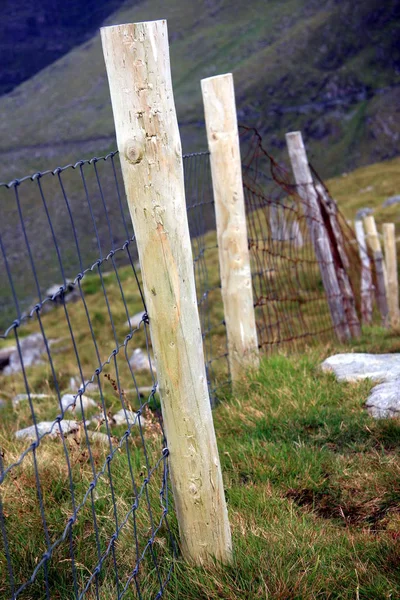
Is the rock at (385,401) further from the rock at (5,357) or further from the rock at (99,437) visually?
the rock at (5,357)

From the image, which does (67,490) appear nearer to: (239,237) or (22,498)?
(22,498)

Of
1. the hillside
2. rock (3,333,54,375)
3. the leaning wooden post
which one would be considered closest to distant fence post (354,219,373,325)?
the leaning wooden post

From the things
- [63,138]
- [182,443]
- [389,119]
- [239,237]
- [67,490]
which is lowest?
[67,490]

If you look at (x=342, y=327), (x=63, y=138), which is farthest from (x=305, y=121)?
(x=342, y=327)

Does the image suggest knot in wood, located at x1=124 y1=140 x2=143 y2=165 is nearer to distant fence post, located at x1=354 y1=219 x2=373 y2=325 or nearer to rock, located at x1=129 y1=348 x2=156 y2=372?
distant fence post, located at x1=354 y1=219 x2=373 y2=325

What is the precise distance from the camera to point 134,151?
2344 millimetres

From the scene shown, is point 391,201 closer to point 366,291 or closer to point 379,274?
point 379,274

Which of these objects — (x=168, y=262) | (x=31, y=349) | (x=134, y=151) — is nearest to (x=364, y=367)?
(x=168, y=262)

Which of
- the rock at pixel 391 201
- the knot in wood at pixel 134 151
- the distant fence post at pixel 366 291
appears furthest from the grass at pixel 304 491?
the rock at pixel 391 201

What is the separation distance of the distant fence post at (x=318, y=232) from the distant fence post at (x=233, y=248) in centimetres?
264

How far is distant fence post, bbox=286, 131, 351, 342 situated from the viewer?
6938mm

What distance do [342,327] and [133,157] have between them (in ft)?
16.7

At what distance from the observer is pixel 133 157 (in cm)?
235

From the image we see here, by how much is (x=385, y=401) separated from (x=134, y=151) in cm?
224
